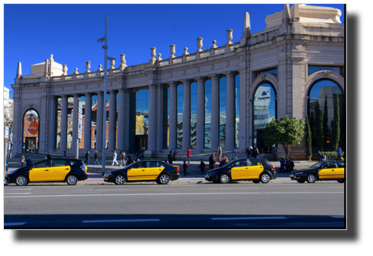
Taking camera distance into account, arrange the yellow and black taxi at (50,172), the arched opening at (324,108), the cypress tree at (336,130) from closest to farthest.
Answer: the yellow and black taxi at (50,172)
the cypress tree at (336,130)
the arched opening at (324,108)

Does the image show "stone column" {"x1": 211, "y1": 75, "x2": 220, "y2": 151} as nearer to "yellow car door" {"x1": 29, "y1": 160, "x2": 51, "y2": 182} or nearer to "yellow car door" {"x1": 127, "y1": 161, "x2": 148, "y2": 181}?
"yellow car door" {"x1": 127, "y1": 161, "x2": 148, "y2": 181}

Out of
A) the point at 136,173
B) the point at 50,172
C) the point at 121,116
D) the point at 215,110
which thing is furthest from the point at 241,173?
the point at 121,116

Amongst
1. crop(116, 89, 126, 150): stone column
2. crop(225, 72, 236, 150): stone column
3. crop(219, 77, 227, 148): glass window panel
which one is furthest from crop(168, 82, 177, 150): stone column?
crop(225, 72, 236, 150): stone column

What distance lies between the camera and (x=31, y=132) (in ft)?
200

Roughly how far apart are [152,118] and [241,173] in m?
29.8

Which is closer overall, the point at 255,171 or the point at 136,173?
the point at 136,173

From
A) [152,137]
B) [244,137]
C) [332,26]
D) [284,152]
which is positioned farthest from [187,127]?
[332,26]

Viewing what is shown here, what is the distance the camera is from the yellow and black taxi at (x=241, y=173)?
21.9 metres

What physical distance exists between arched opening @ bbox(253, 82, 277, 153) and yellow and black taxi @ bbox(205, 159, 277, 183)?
658 inches

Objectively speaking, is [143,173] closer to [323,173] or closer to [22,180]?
[22,180]

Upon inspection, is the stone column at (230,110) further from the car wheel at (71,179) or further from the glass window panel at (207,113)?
the car wheel at (71,179)

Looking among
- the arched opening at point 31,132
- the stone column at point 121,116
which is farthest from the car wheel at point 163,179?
the arched opening at point 31,132

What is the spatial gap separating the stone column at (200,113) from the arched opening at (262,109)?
25.5 feet
